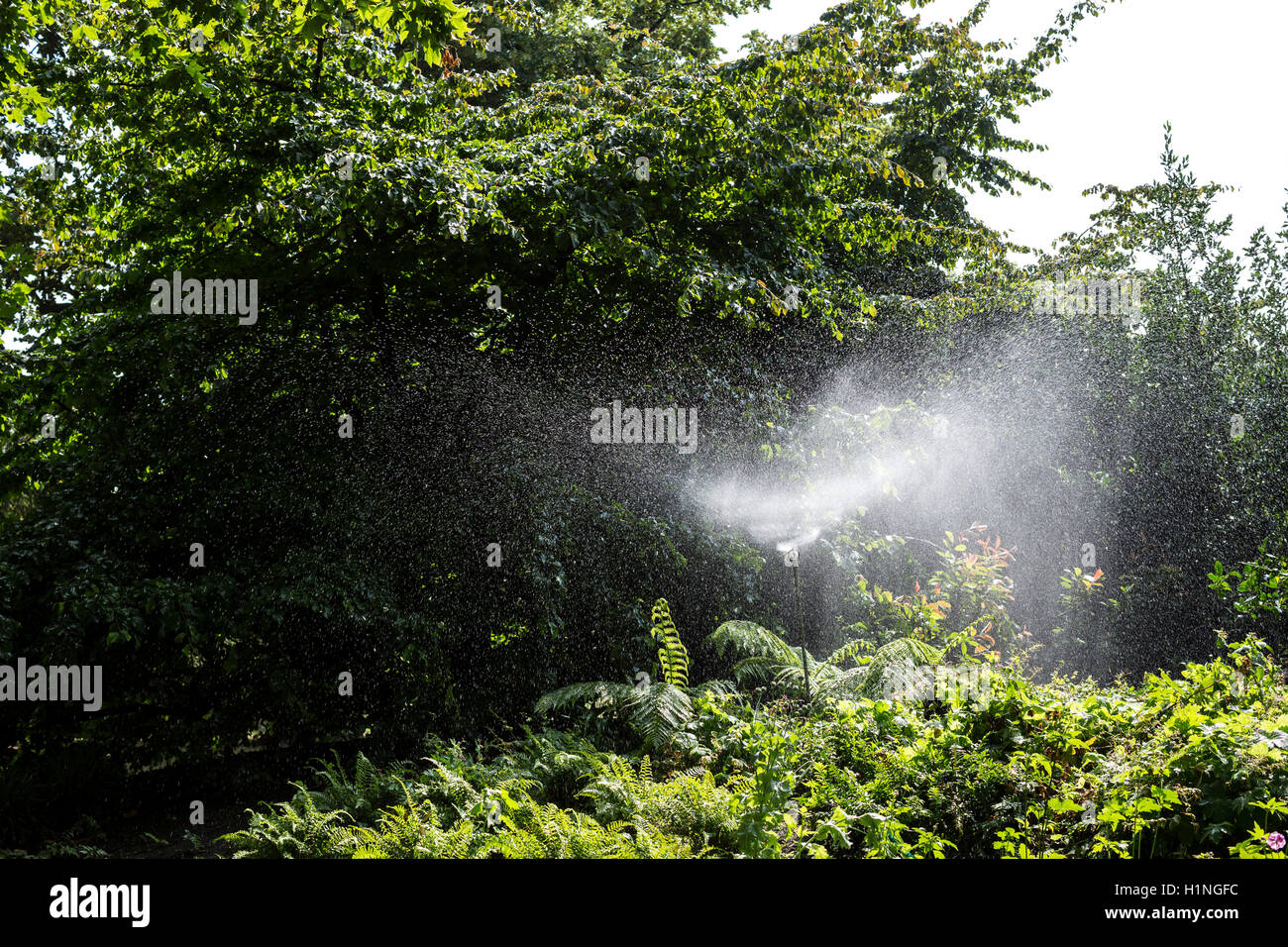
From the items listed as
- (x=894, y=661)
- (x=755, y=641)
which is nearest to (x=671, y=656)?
(x=755, y=641)

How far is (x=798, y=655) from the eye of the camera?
6.66 meters

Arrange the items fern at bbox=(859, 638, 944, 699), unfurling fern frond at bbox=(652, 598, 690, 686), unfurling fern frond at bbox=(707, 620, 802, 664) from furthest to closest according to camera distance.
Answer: unfurling fern frond at bbox=(707, 620, 802, 664) → unfurling fern frond at bbox=(652, 598, 690, 686) → fern at bbox=(859, 638, 944, 699)

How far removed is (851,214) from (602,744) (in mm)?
6085

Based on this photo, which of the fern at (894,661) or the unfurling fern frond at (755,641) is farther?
the unfurling fern frond at (755,641)

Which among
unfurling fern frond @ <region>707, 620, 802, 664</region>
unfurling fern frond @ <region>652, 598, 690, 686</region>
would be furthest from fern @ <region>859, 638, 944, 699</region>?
unfurling fern frond @ <region>652, 598, 690, 686</region>

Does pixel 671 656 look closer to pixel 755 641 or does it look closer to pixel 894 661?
pixel 755 641

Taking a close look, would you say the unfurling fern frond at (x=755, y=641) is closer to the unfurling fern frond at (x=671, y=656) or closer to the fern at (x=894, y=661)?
the unfurling fern frond at (x=671, y=656)

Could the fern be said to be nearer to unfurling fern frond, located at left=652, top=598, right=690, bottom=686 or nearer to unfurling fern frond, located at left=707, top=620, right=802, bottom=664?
unfurling fern frond, located at left=707, top=620, right=802, bottom=664

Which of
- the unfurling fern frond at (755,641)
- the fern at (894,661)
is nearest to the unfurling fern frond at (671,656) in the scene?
the unfurling fern frond at (755,641)

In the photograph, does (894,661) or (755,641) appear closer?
(894,661)

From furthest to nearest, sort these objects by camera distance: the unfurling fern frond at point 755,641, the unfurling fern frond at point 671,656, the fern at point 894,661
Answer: the unfurling fern frond at point 755,641 < the unfurling fern frond at point 671,656 < the fern at point 894,661

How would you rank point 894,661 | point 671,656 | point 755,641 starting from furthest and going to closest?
1. point 755,641
2. point 671,656
3. point 894,661
